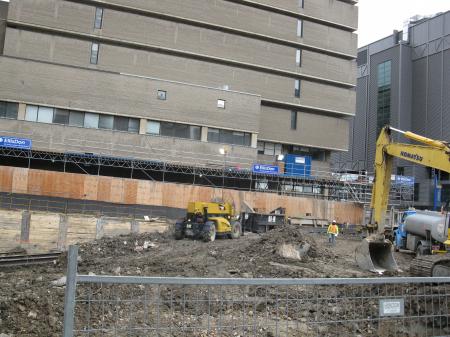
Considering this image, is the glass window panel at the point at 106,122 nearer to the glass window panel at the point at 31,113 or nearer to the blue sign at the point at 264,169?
the glass window panel at the point at 31,113

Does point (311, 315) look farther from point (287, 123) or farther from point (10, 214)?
point (287, 123)

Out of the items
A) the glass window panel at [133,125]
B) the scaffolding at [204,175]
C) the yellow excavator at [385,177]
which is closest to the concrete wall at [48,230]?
the yellow excavator at [385,177]

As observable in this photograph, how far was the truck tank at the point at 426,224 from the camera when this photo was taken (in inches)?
817

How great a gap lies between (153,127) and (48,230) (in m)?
21.2

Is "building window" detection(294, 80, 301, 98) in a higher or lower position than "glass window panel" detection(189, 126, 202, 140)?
higher

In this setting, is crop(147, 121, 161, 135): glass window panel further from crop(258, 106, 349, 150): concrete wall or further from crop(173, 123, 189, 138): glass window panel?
crop(258, 106, 349, 150): concrete wall

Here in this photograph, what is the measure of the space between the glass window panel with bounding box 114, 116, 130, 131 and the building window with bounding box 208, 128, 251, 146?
8.61 m

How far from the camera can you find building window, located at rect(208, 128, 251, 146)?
4991cm

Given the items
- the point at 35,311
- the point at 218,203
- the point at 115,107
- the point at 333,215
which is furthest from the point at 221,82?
the point at 35,311

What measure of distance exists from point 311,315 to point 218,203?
64.7 feet

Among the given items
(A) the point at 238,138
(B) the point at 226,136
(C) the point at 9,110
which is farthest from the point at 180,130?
(C) the point at 9,110

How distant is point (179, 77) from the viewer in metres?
51.1

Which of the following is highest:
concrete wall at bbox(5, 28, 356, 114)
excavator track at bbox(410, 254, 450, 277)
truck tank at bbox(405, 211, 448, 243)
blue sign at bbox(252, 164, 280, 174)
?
concrete wall at bbox(5, 28, 356, 114)

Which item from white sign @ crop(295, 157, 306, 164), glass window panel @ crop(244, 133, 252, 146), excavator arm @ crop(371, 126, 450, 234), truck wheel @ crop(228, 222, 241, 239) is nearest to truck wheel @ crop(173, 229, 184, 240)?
truck wheel @ crop(228, 222, 241, 239)
